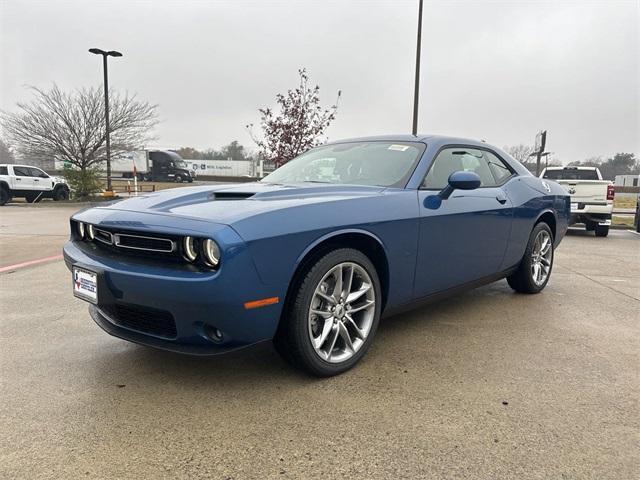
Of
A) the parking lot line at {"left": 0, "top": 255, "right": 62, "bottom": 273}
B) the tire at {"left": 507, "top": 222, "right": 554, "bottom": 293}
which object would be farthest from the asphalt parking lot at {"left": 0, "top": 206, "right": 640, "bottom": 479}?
the parking lot line at {"left": 0, "top": 255, "right": 62, "bottom": 273}

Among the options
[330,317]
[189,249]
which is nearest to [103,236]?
[189,249]

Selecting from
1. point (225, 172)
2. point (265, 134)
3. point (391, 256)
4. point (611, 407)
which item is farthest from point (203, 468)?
point (225, 172)

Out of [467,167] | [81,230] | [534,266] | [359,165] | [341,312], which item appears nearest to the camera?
[341,312]

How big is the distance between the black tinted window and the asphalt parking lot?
9330 mm

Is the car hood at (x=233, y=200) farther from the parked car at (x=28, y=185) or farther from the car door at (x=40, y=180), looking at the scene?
the car door at (x=40, y=180)

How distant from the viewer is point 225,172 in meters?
56.3

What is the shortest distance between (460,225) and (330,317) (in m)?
1.32

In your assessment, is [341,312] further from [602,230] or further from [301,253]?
[602,230]

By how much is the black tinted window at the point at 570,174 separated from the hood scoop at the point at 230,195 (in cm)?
1135

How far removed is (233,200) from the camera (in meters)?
2.62

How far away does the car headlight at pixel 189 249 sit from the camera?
221cm

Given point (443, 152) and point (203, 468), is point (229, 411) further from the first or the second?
point (443, 152)

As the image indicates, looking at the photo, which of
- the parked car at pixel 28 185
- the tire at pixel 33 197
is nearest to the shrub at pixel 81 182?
the parked car at pixel 28 185

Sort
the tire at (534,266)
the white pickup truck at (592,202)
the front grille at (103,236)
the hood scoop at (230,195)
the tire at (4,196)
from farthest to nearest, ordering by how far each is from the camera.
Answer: the tire at (4,196)
the white pickup truck at (592,202)
the tire at (534,266)
the hood scoop at (230,195)
the front grille at (103,236)
